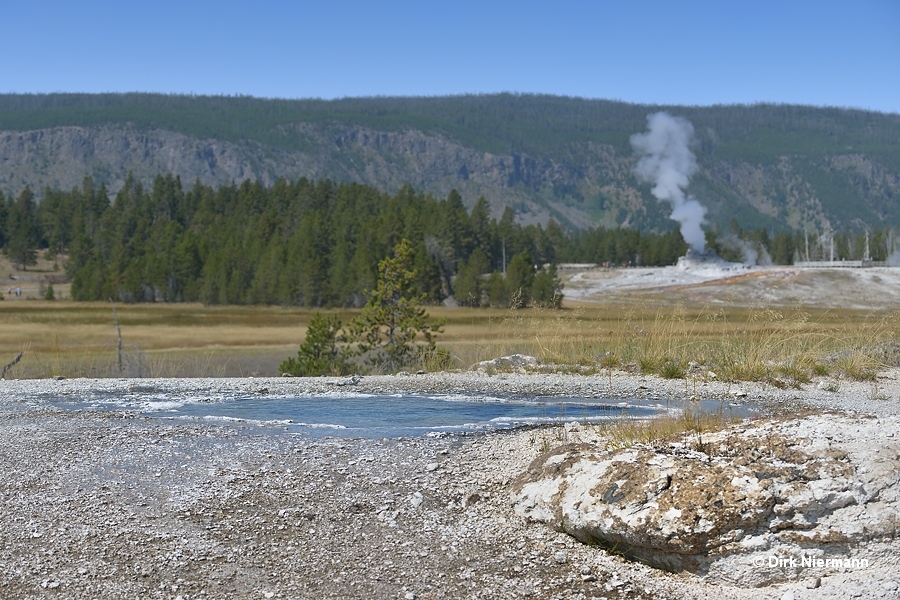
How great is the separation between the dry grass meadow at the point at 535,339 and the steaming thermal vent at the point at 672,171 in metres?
31.9

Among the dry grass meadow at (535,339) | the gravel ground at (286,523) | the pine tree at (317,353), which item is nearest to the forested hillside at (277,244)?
the dry grass meadow at (535,339)

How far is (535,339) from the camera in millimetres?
19250

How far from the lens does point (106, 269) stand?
385ft

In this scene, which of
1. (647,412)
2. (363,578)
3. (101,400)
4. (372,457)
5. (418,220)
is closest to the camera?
(363,578)

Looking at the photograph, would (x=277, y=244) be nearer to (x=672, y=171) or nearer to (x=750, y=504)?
(x=672, y=171)

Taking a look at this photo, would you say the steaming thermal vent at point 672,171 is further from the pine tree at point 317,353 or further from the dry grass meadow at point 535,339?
the pine tree at point 317,353

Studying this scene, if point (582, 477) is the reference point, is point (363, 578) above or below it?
below

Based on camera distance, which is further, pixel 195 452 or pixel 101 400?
pixel 101 400

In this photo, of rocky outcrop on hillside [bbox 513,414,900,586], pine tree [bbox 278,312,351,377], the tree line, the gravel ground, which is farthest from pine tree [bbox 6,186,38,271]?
rocky outcrop on hillside [bbox 513,414,900,586]

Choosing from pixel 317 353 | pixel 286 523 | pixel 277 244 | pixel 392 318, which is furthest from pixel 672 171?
pixel 286 523

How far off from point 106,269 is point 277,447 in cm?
11540

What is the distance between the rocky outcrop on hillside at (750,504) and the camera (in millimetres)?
6422

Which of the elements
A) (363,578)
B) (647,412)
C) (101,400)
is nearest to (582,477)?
(363,578)

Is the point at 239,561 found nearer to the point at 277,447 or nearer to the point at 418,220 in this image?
the point at 277,447
